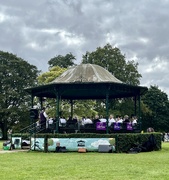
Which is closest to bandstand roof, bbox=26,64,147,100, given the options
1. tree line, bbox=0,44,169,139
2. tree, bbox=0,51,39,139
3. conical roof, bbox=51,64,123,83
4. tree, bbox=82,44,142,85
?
conical roof, bbox=51,64,123,83

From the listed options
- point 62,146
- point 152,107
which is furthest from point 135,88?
point 152,107

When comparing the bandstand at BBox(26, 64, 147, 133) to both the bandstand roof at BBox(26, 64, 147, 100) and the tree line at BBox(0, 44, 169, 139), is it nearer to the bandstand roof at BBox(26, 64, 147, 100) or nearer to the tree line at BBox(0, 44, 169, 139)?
the bandstand roof at BBox(26, 64, 147, 100)

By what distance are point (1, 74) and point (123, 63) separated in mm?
18087

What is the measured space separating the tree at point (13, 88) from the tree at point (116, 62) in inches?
411

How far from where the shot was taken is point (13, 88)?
57.8 meters

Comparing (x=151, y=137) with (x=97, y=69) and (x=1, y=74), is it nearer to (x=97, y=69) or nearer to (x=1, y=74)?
(x=97, y=69)

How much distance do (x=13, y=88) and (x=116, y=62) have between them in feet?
53.4

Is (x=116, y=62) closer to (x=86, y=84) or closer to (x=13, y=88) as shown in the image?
(x=13, y=88)

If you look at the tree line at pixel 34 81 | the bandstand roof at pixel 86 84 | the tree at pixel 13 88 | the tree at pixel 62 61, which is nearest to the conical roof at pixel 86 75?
the bandstand roof at pixel 86 84

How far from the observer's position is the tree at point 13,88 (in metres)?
56.0

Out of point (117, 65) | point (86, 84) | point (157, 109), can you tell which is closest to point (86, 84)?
point (86, 84)

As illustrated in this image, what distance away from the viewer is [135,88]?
26781 millimetres

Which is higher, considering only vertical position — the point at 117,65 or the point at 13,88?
the point at 117,65

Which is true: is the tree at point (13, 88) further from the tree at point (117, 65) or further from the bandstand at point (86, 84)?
the bandstand at point (86, 84)
